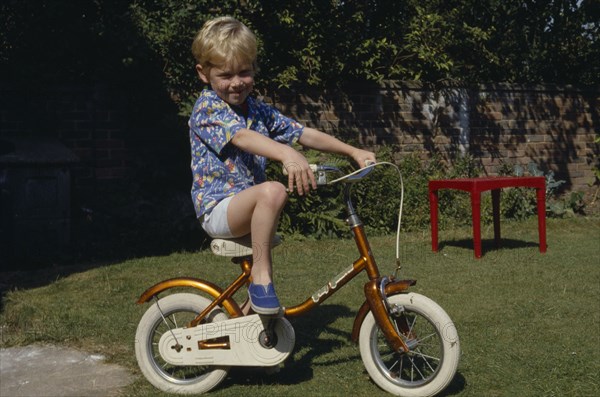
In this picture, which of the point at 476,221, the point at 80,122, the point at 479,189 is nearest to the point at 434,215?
the point at 476,221

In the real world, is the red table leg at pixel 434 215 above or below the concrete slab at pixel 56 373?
above

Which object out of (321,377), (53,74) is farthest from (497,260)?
(53,74)

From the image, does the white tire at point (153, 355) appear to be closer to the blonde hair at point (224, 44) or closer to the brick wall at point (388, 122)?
the blonde hair at point (224, 44)

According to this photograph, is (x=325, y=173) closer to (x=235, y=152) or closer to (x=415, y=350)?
(x=235, y=152)

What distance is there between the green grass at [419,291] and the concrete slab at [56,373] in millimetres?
110

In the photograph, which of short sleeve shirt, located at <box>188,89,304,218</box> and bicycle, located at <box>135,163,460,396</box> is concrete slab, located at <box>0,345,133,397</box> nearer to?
bicycle, located at <box>135,163,460,396</box>

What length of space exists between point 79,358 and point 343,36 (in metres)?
6.06

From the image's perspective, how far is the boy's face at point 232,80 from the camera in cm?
369

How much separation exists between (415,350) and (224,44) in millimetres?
1600

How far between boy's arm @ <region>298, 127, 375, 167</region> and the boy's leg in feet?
1.28

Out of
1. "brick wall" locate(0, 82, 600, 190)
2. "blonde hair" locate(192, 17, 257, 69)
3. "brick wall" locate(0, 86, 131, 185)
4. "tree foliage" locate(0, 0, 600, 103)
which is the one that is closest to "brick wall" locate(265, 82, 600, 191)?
"brick wall" locate(0, 82, 600, 190)

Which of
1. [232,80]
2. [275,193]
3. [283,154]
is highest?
[232,80]

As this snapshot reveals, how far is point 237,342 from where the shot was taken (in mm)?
3816

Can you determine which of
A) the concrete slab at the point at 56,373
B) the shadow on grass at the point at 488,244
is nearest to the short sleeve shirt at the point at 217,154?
the concrete slab at the point at 56,373
